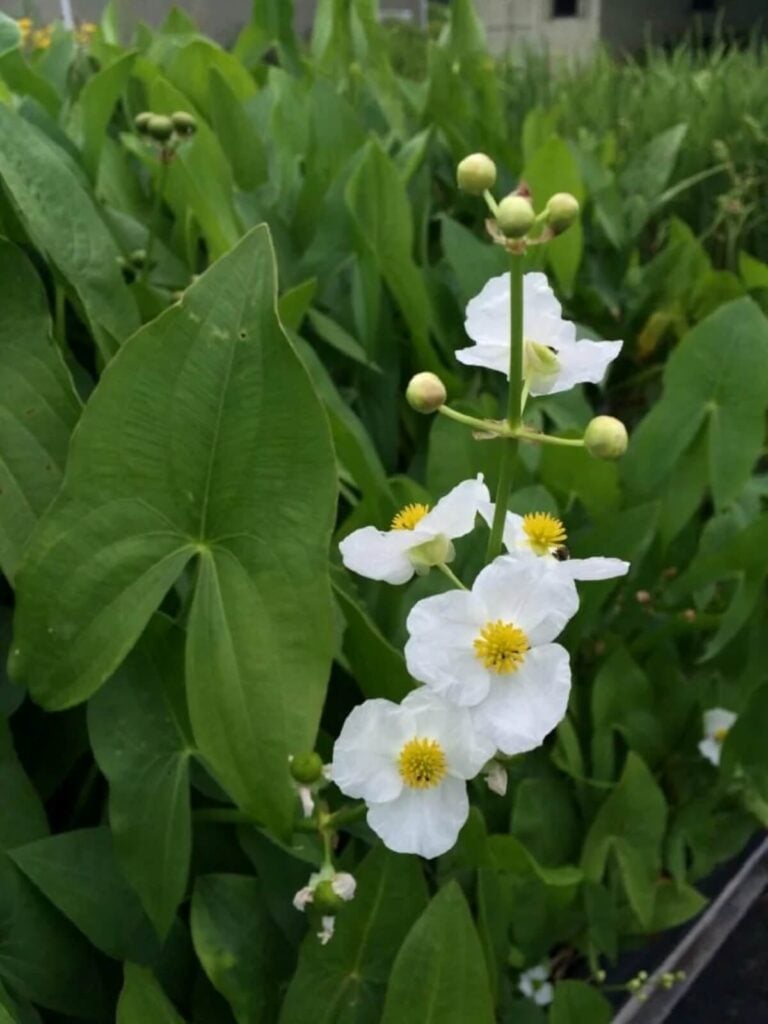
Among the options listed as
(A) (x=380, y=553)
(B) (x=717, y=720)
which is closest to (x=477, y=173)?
(A) (x=380, y=553)

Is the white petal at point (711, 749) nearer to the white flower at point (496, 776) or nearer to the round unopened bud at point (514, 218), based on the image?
the white flower at point (496, 776)

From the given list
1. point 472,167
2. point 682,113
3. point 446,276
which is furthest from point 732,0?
point 472,167

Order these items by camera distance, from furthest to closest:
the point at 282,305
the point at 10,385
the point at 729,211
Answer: the point at 729,211, the point at 282,305, the point at 10,385

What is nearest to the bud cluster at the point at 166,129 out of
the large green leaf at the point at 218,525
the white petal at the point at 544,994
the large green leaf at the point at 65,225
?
the large green leaf at the point at 65,225

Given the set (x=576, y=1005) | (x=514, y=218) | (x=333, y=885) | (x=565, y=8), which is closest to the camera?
(x=514, y=218)

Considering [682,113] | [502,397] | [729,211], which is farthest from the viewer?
[682,113]

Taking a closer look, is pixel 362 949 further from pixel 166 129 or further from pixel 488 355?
pixel 166 129

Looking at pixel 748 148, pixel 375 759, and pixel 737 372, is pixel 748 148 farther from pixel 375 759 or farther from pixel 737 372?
pixel 375 759
